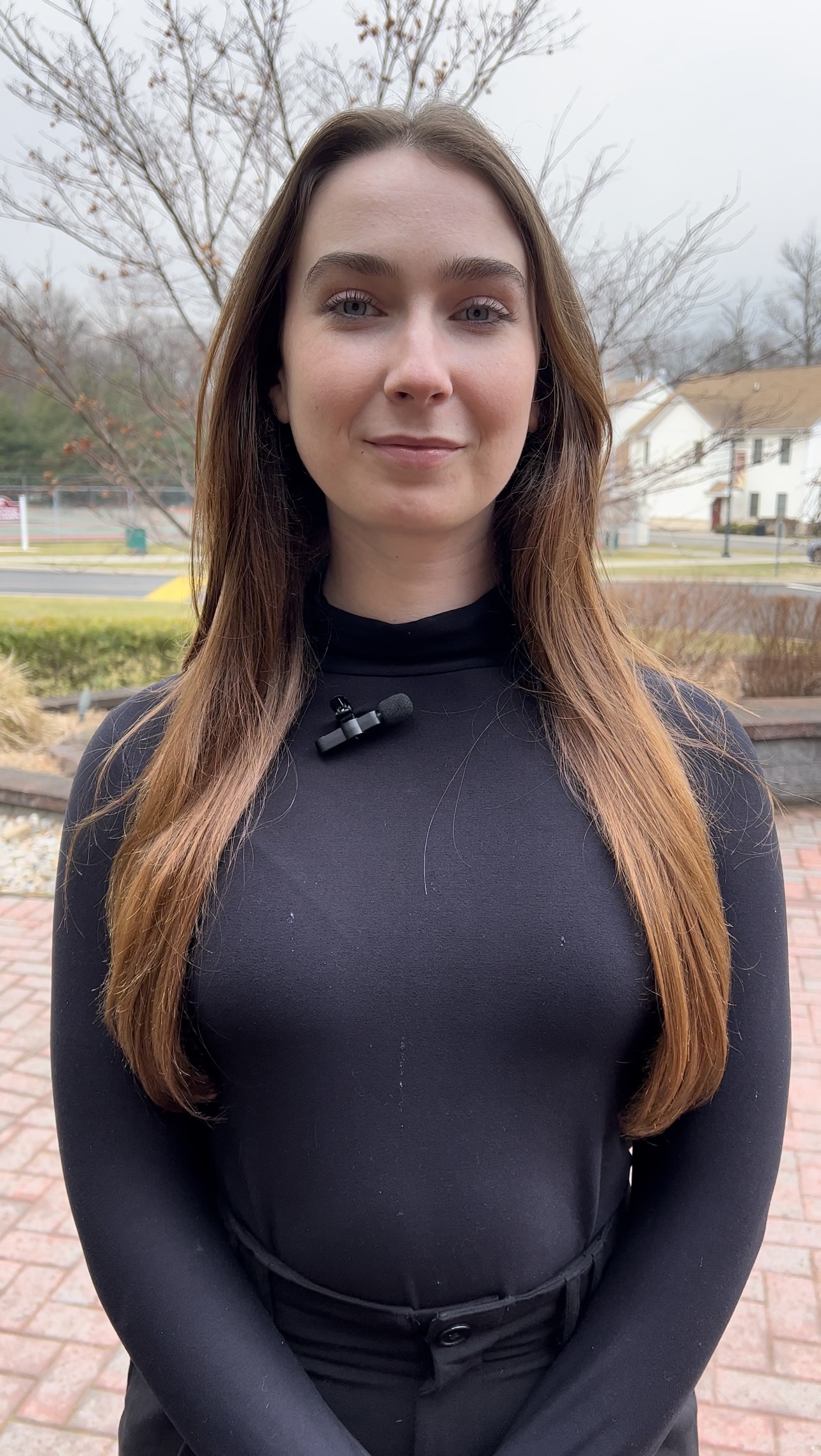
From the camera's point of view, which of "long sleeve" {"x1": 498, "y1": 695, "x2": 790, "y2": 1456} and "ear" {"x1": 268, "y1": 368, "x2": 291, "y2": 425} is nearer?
"long sleeve" {"x1": 498, "y1": 695, "x2": 790, "y2": 1456}

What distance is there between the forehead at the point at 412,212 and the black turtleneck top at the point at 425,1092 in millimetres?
553

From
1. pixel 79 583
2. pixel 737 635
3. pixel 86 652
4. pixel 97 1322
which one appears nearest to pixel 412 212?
pixel 97 1322

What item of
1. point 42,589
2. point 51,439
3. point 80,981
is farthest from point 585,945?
point 51,439

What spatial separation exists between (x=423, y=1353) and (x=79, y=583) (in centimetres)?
2598

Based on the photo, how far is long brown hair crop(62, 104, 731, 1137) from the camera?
113 cm

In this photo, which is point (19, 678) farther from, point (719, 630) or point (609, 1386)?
point (609, 1386)

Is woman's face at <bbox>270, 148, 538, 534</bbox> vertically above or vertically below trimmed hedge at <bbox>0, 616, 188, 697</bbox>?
above

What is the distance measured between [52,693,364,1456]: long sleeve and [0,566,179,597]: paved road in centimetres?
2165

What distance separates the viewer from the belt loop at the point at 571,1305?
1155 millimetres

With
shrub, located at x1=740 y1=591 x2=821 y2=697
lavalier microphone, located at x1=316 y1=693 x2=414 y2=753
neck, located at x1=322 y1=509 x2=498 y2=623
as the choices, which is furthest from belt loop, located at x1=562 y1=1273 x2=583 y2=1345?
shrub, located at x1=740 y1=591 x2=821 y2=697

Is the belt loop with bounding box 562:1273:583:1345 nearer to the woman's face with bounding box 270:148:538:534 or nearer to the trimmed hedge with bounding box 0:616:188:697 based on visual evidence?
the woman's face with bounding box 270:148:538:534

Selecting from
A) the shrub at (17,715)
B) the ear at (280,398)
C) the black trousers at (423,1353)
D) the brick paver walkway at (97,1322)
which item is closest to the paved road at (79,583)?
the shrub at (17,715)

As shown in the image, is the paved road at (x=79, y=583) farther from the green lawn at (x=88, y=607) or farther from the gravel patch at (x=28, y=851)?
the gravel patch at (x=28, y=851)

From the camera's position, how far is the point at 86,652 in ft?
32.1
